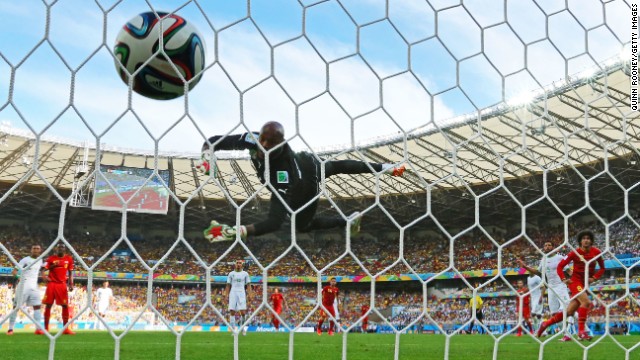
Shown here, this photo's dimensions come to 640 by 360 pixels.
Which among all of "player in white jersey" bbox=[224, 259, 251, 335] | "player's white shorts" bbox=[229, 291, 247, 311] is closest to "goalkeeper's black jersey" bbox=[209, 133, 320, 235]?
"player's white shorts" bbox=[229, 291, 247, 311]

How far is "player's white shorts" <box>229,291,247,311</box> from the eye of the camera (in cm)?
880

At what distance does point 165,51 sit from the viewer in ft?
8.54

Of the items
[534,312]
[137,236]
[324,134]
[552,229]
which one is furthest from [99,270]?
[324,134]

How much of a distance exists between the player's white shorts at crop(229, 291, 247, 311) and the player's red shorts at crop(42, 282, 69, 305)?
270 cm

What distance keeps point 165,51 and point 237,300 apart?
6842 millimetres

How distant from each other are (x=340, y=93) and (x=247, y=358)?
97.2 inches

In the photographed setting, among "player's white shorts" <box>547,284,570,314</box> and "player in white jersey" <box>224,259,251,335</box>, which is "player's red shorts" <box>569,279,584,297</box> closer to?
"player's white shorts" <box>547,284,570,314</box>

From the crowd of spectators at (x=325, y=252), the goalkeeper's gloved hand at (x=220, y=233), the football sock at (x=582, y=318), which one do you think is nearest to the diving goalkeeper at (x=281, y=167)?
the goalkeeper's gloved hand at (x=220, y=233)

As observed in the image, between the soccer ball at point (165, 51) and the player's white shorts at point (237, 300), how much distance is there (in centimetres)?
642

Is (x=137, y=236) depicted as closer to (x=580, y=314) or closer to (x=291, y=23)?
(x=580, y=314)

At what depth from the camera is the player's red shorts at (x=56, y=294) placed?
21.3ft


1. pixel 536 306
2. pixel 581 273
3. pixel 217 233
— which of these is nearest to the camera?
pixel 217 233

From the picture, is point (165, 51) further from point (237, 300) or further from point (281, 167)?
point (237, 300)

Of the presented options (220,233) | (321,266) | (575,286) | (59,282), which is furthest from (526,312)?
(220,233)
